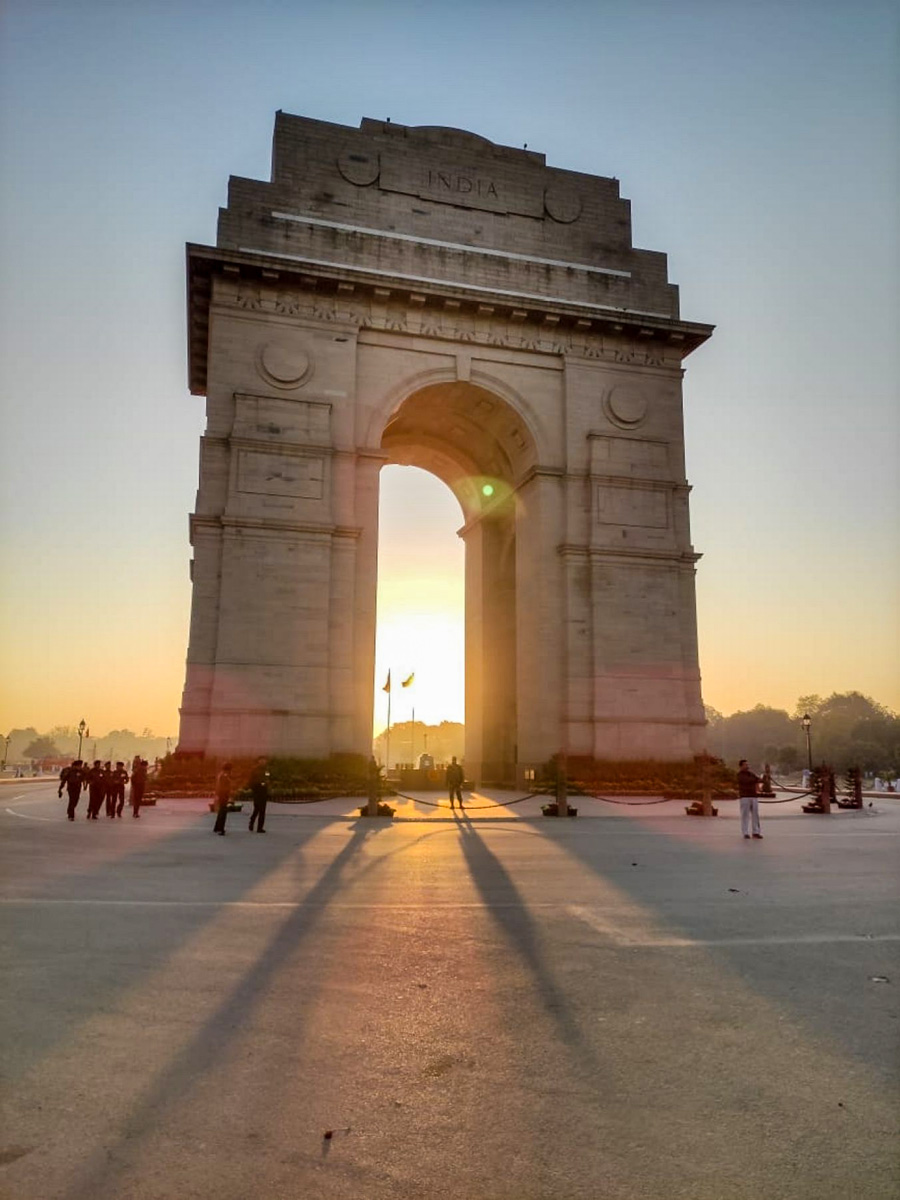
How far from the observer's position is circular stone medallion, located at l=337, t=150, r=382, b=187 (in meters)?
29.3

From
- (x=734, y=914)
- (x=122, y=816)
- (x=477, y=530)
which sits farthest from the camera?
(x=477, y=530)

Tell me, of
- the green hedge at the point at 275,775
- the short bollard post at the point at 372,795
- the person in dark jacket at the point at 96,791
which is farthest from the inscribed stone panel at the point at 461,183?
the person in dark jacket at the point at 96,791

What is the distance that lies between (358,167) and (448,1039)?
31467mm

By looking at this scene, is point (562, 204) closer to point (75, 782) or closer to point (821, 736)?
point (75, 782)

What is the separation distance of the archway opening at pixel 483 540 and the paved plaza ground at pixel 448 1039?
2465 cm

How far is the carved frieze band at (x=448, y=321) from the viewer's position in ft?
88.9

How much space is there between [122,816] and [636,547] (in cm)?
1912

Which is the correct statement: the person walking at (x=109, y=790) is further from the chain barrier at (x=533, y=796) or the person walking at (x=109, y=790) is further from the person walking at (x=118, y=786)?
the chain barrier at (x=533, y=796)

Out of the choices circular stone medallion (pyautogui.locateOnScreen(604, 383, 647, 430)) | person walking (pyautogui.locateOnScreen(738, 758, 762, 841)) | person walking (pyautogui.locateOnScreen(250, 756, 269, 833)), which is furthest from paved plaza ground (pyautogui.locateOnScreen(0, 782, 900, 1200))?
circular stone medallion (pyautogui.locateOnScreen(604, 383, 647, 430))

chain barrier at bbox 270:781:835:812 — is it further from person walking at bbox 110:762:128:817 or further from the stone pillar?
person walking at bbox 110:762:128:817

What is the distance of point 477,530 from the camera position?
117 ft

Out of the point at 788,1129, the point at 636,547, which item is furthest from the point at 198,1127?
the point at 636,547

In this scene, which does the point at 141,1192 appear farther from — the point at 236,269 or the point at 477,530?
the point at 477,530

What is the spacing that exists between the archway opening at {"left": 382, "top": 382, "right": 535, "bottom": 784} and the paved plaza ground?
970 inches
